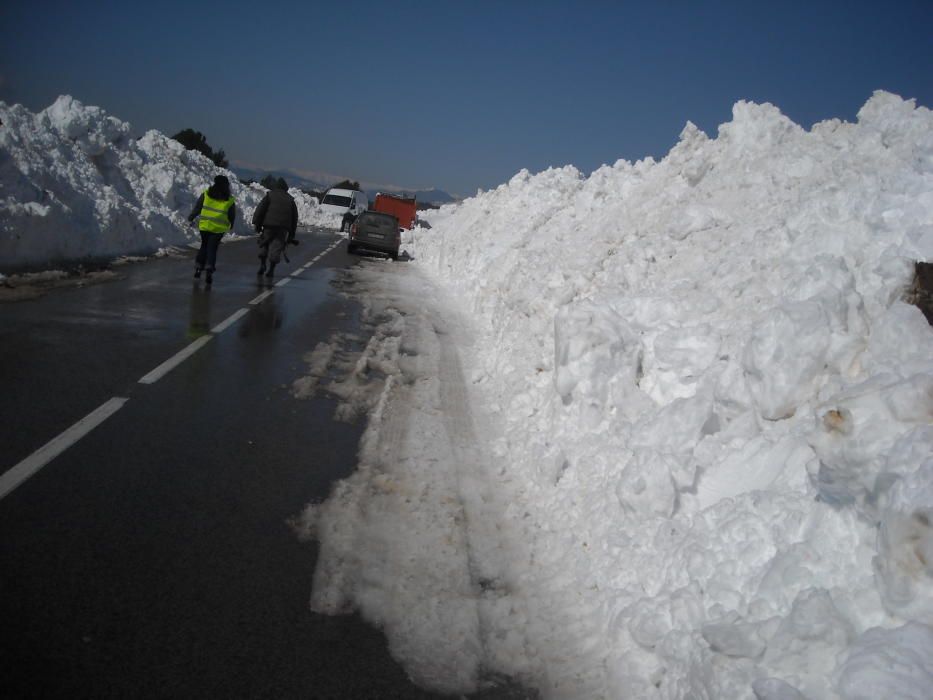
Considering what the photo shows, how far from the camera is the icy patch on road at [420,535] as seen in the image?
3703 mm

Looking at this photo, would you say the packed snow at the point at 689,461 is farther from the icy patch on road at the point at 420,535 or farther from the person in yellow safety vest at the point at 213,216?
the person in yellow safety vest at the point at 213,216

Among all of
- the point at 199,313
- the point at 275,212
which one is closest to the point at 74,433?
the point at 199,313

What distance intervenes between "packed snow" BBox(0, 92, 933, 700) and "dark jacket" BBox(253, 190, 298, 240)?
684 cm

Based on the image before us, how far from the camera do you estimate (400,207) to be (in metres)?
40.5

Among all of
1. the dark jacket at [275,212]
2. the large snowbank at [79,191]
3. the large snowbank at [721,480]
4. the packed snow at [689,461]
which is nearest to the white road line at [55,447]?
the packed snow at [689,461]

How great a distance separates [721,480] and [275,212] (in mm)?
13460

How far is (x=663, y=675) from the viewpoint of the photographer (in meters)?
3.46

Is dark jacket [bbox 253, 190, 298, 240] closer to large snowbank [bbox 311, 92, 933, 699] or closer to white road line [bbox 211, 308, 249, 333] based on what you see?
white road line [bbox 211, 308, 249, 333]

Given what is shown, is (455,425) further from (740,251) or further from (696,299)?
(740,251)

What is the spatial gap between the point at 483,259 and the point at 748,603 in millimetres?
17370

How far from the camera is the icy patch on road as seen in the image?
3.70 meters

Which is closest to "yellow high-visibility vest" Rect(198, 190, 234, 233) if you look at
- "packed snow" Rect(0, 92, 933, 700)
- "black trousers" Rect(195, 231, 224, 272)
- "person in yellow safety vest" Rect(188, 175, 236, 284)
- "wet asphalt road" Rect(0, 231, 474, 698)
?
"person in yellow safety vest" Rect(188, 175, 236, 284)

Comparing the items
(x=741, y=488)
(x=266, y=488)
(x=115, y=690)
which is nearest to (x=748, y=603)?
(x=741, y=488)

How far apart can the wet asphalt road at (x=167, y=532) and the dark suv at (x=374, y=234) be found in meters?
18.5
